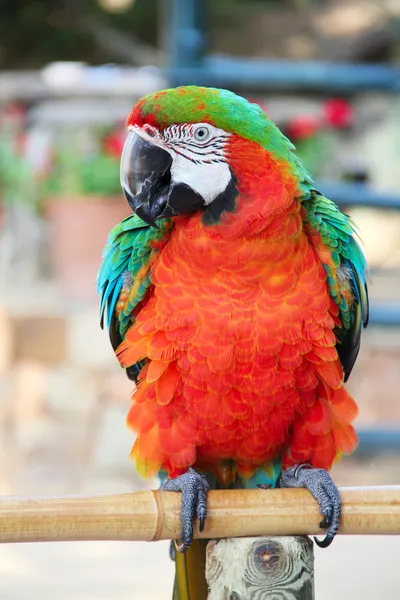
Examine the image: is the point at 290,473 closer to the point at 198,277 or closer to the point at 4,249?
the point at 198,277

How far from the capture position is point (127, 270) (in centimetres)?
132

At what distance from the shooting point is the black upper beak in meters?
1.12

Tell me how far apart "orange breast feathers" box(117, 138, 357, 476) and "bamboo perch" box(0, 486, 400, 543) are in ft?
0.61

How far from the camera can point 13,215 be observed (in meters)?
4.64

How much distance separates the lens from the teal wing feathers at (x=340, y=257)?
1.26 metres

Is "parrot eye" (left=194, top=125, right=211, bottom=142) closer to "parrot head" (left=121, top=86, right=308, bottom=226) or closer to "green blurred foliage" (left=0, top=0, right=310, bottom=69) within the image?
"parrot head" (left=121, top=86, right=308, bottom=226)

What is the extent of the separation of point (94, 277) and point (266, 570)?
2.92 metres

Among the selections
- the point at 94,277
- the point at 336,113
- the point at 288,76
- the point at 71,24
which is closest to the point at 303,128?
the point at 336,113

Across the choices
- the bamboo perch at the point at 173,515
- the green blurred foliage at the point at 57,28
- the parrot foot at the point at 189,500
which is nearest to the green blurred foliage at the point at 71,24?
the green blurred foliage at the point at 57,28

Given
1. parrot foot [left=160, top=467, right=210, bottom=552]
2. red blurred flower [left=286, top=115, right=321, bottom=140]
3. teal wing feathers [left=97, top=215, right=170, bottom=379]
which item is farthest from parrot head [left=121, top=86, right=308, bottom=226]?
red blurred flower [left=286, top=115, right=321, bottom=140]

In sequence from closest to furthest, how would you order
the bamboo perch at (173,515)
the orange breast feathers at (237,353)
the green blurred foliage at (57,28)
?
the bamboo perch at (173,515), the orange breast feathers at (237,353), the green blurred foliage at (57,28)

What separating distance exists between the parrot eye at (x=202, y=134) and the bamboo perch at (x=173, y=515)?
1.50 feet

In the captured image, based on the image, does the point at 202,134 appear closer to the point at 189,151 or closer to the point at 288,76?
the point at 189,151

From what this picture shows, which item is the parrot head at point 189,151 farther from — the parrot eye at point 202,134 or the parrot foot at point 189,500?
the parrot foot at point 189,500
